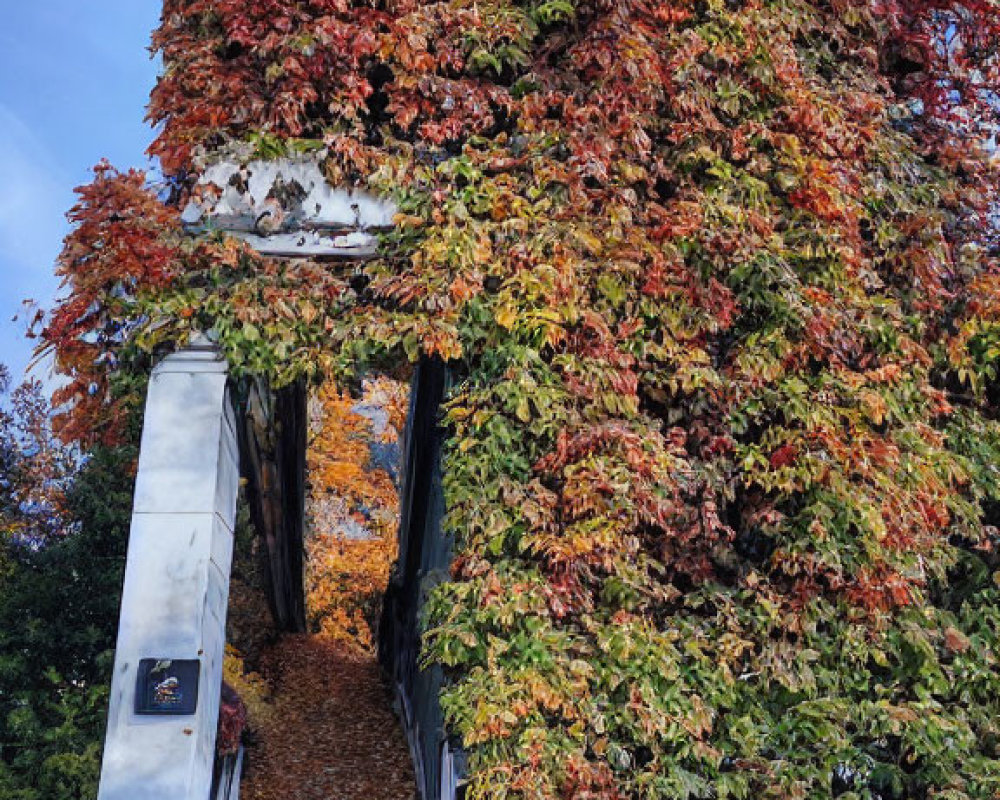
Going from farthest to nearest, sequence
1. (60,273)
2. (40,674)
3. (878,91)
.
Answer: (40,674), (878,91), (60,273)

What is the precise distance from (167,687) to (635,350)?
11.1ft

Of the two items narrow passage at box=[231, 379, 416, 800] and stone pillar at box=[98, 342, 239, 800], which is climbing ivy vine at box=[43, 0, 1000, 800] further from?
narrow passage at box=[231, 379, 416, 800]

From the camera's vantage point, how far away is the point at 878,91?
23.9 ft

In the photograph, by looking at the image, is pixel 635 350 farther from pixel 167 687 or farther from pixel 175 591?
pixel 167 687

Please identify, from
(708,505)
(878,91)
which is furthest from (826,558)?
(878,91)

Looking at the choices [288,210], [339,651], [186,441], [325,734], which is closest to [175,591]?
[186,441]

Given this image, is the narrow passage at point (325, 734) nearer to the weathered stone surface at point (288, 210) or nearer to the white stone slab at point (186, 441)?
the white stone slab at point (186, 441)

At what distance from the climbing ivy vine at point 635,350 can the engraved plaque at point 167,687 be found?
1314 millimetres

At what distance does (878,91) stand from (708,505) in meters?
3.91

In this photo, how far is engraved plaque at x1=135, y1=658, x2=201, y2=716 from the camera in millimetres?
4980

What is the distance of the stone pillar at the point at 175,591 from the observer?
16.2 ft

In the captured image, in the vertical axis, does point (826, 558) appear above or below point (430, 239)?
below

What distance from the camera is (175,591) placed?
5191 millimetres

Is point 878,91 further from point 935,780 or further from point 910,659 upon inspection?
point 935,780
